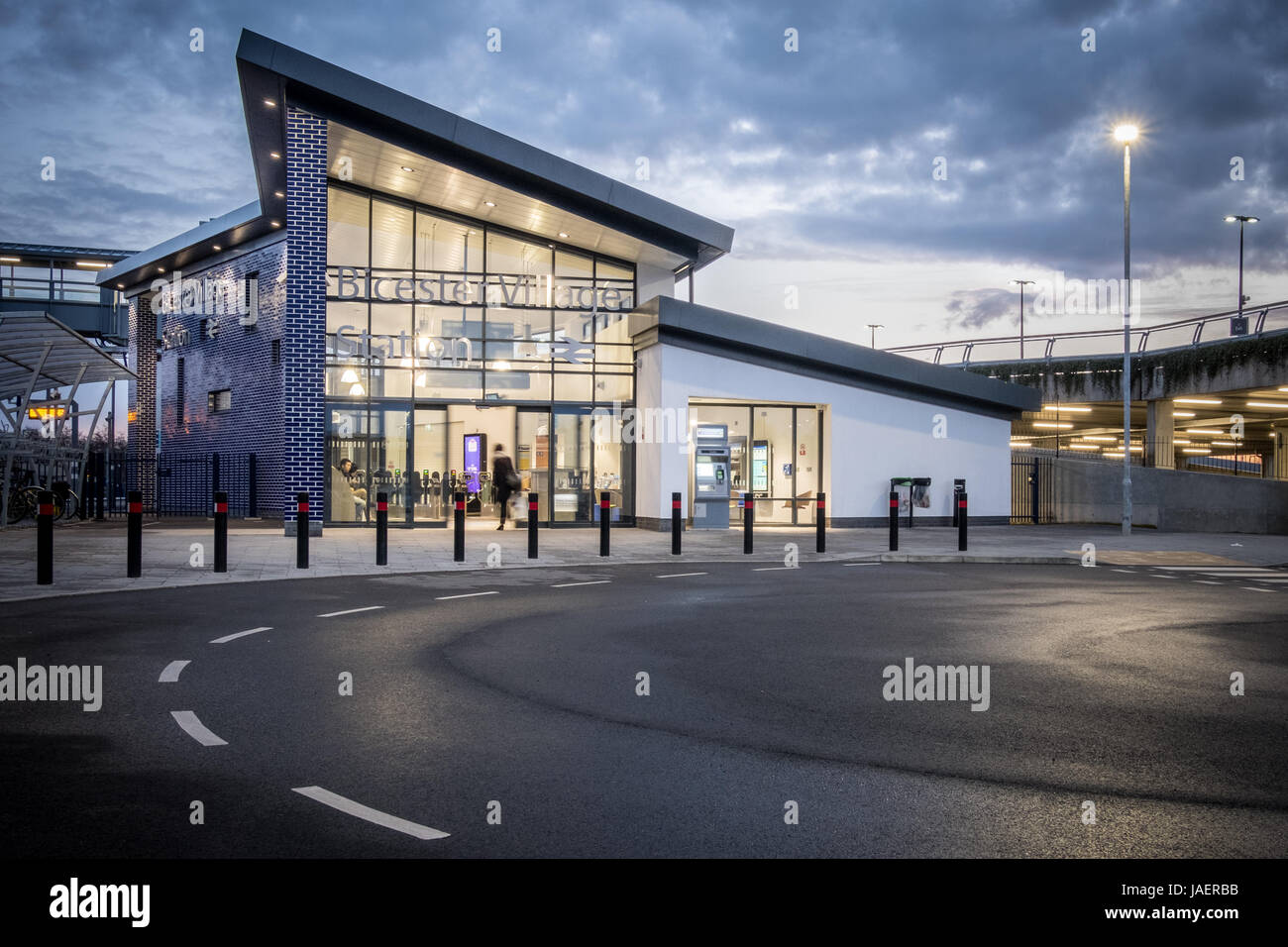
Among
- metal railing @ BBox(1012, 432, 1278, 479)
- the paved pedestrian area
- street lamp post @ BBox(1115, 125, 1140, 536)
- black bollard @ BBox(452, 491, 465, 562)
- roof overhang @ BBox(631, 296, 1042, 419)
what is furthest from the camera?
metal railing @ BBox(1012, 432, 1278, 479)

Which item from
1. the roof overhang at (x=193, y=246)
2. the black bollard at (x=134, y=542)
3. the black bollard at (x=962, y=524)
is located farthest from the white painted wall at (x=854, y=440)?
the black bollard at (x=134, y=542)

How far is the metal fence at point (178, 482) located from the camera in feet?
91.7

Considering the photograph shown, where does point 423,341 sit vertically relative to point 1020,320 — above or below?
below

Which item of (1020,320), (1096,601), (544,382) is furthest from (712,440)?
(1020,320)

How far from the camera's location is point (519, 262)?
25.6 meters

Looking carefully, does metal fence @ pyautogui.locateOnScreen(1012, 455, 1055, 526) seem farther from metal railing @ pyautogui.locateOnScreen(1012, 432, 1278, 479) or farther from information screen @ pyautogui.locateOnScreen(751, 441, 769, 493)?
information screen @ pyautogui.locateOnScreen(751, 441, 769, 493)

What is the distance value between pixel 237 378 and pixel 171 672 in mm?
23612

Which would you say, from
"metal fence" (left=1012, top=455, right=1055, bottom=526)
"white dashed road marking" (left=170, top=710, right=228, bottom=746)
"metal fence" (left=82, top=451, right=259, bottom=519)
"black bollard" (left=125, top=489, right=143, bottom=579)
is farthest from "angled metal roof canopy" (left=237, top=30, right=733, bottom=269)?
"white dashed road marking" (left=170, top=710, right=228, bottom=746)

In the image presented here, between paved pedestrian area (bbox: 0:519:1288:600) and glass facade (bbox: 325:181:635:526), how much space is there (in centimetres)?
133

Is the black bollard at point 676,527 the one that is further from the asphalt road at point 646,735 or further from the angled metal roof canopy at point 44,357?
the angled metal roof canopy at point 44,357

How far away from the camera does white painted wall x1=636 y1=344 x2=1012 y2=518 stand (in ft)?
78.6

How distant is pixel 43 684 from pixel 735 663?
4602mm
